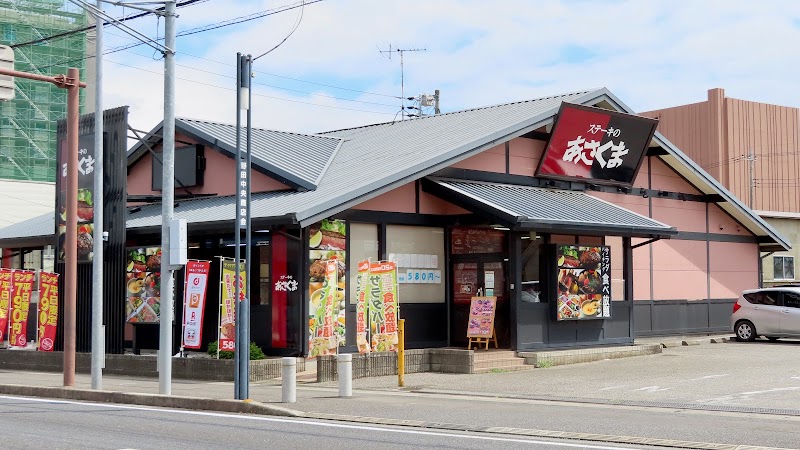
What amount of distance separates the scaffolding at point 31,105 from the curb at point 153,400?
47601mm

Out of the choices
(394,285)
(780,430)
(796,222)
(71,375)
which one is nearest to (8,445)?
(71,375)

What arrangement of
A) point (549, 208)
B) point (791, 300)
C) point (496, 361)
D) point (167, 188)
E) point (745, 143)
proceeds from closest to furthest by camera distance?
point (167, 188) < point (496, 361) < point (549, 208) < point (791, 300) < point (745, 143)

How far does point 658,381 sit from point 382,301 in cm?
560

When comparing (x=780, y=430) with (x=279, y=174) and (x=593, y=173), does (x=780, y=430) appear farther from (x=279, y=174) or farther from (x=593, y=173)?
(x=593, y=173)

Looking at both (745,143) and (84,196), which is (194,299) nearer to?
(84,196)

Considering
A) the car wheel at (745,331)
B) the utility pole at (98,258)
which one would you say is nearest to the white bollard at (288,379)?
the utility pole at (98,258)

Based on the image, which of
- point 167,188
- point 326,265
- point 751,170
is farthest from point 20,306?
point 751,170

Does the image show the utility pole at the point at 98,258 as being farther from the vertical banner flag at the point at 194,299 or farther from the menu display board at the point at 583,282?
the menu display board at the point at 583,282

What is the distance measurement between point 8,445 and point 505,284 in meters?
14.3

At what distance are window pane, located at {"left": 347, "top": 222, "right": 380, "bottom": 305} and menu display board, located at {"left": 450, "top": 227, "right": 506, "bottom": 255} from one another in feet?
7.73

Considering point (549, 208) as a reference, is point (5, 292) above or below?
below

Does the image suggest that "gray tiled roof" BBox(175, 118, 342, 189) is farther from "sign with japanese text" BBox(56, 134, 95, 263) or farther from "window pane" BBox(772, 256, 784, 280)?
"window pane" BBox(772, 256, 784, 280)

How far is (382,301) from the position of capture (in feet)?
68.8

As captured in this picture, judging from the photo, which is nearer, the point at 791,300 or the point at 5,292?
the point at 5,292
